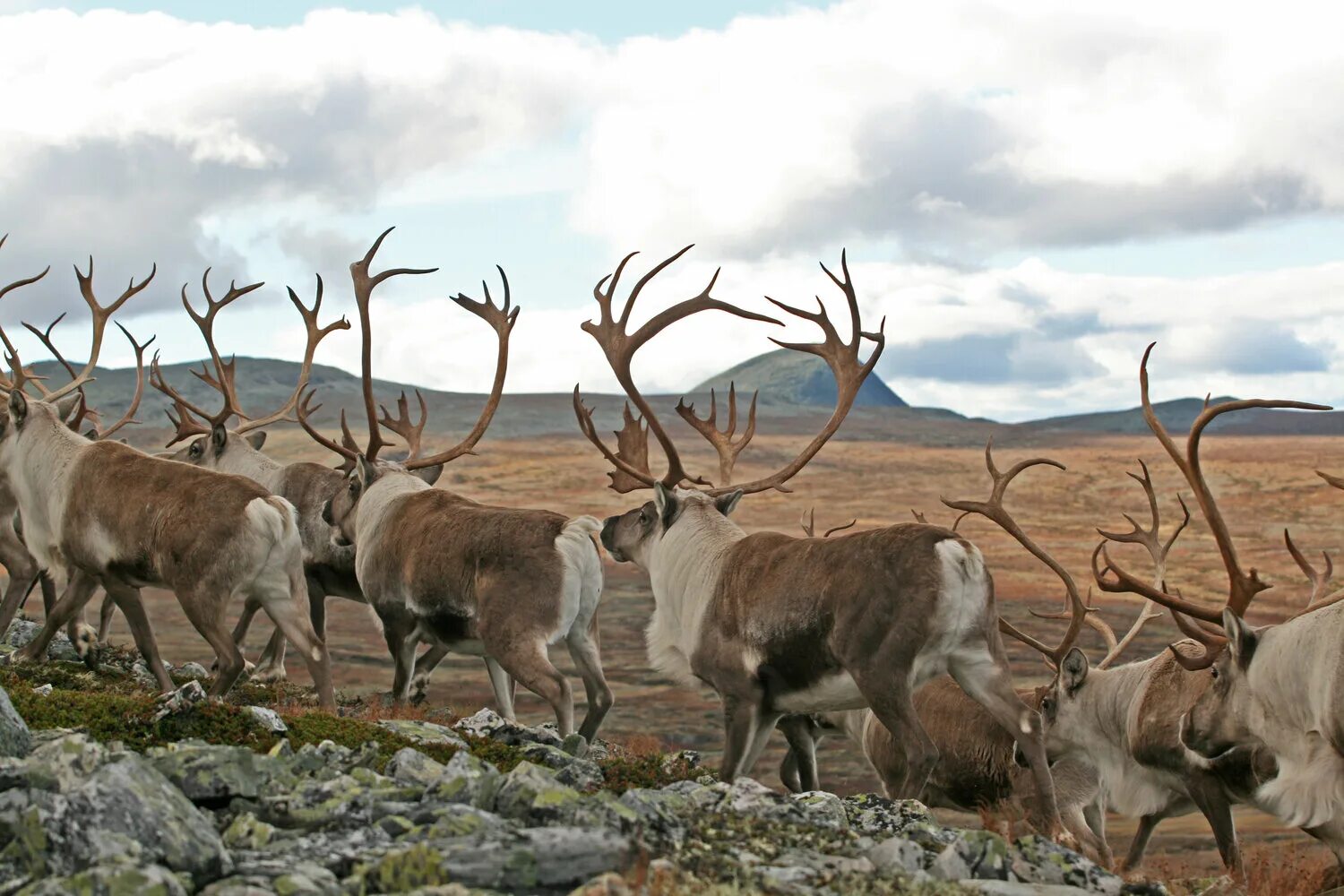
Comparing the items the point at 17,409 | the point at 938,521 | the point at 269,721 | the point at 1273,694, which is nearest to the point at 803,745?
the point at 1273,694

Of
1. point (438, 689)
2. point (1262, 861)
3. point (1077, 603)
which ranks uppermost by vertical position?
point (1077, 603)

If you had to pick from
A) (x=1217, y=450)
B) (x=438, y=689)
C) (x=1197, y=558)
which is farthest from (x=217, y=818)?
(x=1217, y=450)

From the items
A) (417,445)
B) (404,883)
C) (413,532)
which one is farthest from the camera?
(417,445)

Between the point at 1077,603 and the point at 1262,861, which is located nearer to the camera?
the point at 1262,861

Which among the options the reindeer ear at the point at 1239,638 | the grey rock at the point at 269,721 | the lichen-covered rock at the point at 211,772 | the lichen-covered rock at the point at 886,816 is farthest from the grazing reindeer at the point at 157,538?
the reindeer ear at the point at 1239,638

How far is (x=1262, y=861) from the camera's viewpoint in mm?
8922

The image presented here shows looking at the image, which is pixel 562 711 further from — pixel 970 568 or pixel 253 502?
pixel 970 568

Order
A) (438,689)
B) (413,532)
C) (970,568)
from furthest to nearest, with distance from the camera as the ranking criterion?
(438,689) → (413,532) → (970,568)

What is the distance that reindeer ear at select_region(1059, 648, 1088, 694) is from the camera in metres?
10.4

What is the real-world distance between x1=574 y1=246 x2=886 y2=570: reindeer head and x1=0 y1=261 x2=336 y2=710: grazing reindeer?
89.8 inches

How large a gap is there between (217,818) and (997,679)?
4196 mm

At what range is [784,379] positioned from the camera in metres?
127

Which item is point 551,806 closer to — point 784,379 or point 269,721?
point 269,721

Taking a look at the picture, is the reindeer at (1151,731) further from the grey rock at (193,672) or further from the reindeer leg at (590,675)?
the grey rock at (193,672)
